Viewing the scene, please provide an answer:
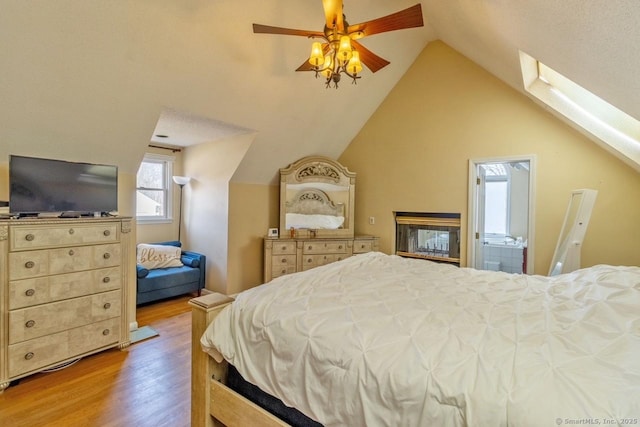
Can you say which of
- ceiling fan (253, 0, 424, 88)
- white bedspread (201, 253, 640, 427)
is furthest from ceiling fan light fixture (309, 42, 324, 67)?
white bedspread (201, 253, 640, 427)

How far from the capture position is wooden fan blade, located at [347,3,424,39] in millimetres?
1842

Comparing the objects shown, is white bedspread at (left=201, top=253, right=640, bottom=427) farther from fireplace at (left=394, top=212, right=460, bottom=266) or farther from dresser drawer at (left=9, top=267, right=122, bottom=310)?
fireplace at (left=394, top=212, right=460, bottom=266)

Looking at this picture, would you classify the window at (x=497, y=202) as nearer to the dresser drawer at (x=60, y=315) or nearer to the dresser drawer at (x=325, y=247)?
the dresser drawer at (x=325, y=247)

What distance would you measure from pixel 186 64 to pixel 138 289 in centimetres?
281

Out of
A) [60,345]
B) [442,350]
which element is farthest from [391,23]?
[60,345]

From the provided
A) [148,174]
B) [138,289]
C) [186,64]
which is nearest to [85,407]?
[138,289]

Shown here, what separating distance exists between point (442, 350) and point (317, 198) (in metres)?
3.58

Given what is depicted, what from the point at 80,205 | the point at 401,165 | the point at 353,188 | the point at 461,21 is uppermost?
the point at 461,21

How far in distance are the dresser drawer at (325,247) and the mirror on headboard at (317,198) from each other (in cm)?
17

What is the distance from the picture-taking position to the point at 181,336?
10.2ft

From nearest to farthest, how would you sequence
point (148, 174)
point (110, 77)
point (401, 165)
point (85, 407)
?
point (85, 407), point (110, 77), point (401, 165), point (148, 174)

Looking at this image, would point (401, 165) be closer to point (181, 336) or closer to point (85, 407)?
point (181, 336)

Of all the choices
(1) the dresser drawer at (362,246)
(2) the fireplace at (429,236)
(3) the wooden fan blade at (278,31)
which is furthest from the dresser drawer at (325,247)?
(3) the wooden fan blade at (278,31)

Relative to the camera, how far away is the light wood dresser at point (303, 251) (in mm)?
4121
